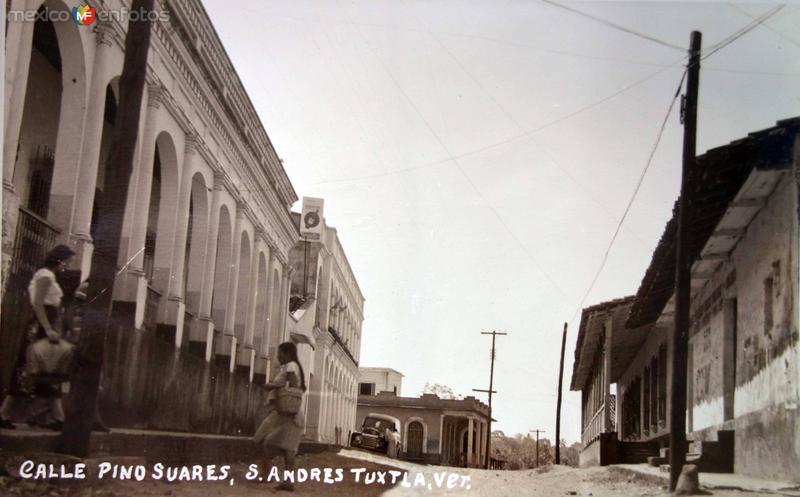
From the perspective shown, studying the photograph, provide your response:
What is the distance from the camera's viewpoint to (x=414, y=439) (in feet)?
A: 74.2

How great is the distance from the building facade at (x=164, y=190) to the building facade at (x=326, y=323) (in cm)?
28

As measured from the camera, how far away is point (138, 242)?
899 cm

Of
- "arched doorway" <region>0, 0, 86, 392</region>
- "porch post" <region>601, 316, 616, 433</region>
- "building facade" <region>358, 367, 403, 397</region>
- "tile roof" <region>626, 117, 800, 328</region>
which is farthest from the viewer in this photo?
"building facade" <region>358, 367, 403, 397</region>

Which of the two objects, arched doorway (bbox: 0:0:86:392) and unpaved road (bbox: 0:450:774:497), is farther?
arched doorway (bbox: 0:0:86:392)

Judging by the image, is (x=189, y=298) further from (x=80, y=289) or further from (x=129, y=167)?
(x=129, y=167)

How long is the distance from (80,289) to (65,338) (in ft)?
2.66

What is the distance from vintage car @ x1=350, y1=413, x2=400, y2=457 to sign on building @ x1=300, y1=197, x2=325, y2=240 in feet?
12.8

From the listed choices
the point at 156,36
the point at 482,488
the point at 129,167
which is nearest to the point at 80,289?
the point at 129,167

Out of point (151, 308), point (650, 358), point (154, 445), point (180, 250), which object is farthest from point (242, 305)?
point (650, 358)

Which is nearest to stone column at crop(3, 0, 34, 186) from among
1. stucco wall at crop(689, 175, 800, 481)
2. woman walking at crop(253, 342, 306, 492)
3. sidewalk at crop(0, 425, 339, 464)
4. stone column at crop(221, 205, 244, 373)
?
sidewalk at crop(0, 425, 339, 464)

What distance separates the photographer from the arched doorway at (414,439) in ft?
71.3

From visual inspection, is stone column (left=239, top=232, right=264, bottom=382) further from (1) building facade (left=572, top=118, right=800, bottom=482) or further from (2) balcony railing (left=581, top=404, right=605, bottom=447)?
(2) balcony railing (left=581, top=404, right=605, bottom=447)

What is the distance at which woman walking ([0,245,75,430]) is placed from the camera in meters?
6.37

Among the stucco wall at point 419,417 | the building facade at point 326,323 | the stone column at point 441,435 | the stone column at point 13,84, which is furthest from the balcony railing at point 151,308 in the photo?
the stone column at point 441,435
